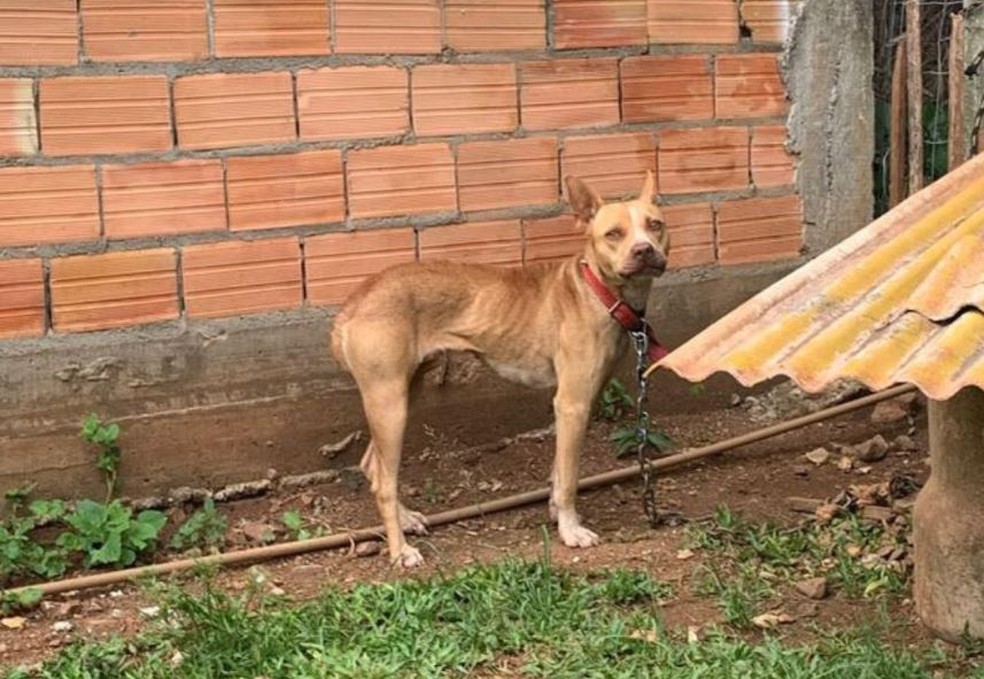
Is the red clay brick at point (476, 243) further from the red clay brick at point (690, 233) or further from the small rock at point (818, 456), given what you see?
the small rock at point (818, 456)

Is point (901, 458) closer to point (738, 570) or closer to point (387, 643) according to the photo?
point (738, 570)

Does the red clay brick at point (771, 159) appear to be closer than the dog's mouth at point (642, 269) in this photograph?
No

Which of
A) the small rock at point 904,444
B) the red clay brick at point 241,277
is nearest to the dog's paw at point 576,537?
the red clay brick at point 241,277

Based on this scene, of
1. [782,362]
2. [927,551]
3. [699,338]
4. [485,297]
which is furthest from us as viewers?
[485,297]

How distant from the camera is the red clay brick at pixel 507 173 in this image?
5.77 m

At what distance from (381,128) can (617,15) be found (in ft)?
4.28

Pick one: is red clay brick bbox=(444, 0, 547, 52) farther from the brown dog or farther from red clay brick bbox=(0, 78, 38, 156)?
red clay brick bbox=(0, 78, 38, 156)

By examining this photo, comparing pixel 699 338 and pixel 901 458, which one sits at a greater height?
pixel 699 338

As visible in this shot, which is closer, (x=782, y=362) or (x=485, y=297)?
(x=782, y=362)

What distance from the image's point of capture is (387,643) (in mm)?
4070

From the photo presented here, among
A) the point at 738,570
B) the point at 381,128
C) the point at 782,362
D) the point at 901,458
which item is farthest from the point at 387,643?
the point at 901,458

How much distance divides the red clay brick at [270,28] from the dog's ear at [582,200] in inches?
48.4

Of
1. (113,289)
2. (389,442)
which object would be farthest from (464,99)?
(113,289)

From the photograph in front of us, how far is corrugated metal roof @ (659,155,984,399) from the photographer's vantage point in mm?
2801
